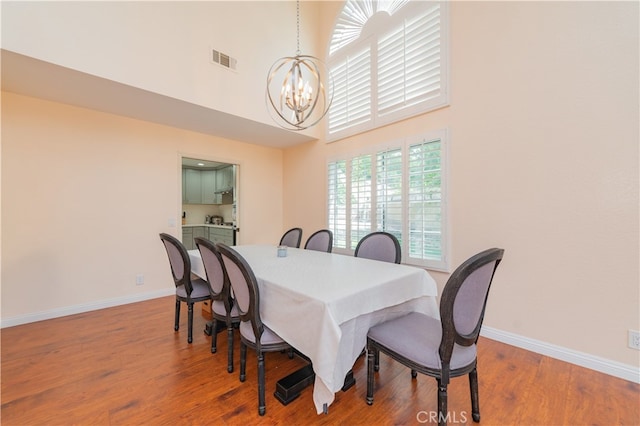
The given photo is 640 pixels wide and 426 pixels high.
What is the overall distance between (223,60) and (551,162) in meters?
3.74

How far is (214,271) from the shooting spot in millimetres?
2055

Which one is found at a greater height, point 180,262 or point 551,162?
point 551,162

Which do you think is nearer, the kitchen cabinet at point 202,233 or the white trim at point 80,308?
the white trim at point 80,308

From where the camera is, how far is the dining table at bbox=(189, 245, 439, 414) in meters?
1.30

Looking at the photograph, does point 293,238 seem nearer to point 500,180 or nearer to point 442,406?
point 500,180

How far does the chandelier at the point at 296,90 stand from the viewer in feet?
7.75

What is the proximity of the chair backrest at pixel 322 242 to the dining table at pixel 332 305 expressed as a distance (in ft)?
3.33

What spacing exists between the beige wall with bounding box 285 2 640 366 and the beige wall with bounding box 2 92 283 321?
12.5 ft

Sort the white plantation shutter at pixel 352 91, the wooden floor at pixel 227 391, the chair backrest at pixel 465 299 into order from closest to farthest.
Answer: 1. the chair backrest at pixel 465 299
2. the wooden floor at pixel 227 391
3. the white plantation shutter at pixel 352 91

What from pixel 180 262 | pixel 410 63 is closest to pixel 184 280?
Result: pixel 180 262

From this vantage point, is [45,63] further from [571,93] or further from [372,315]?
[571,93]

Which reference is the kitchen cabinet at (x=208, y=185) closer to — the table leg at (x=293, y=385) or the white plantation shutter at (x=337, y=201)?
the white plantation shutter at (x=337, y=201)

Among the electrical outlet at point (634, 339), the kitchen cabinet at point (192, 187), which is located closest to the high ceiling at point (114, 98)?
the kitchen cabinet at point (192, 187)

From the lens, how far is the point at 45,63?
223 centimetres
